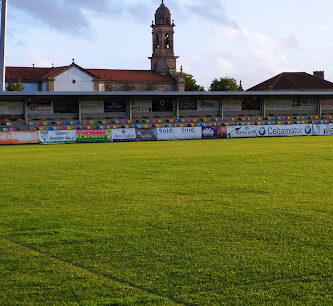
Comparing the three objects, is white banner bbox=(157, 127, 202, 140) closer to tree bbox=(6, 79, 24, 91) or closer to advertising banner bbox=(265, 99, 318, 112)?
advertising banner bbox=(265, 99, 318, 112)

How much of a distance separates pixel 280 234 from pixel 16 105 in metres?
46.7

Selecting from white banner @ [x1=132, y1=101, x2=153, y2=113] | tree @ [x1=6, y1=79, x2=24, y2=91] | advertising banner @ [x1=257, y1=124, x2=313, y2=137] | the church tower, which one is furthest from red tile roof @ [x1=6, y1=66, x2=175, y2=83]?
advertising banner @ [x1=257, y1=124, x2=313, y2=137]

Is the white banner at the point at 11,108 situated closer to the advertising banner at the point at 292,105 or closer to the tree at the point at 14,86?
the advertising banner at the point at 292,105

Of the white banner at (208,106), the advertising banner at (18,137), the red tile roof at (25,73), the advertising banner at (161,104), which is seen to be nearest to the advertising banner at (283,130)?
the white banner at (208,106)

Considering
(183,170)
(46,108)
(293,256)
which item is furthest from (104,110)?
(293,256)

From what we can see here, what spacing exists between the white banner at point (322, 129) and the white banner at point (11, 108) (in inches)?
1059

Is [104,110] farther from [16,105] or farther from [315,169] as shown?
[315,169]

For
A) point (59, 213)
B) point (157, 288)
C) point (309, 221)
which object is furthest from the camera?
point (59, 213)

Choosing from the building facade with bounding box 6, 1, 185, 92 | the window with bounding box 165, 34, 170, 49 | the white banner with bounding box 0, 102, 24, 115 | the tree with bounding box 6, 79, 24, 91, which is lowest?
the white banner with bounding box 0, 102, 24, 115

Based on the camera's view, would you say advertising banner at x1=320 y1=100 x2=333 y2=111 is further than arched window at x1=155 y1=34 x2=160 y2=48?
No

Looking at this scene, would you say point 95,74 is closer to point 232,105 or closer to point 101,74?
point 101,74

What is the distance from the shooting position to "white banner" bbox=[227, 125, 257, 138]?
158ft

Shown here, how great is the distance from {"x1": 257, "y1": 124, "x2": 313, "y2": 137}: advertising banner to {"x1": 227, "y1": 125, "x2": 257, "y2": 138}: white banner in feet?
2.94

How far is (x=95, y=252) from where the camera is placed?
6633 millimetres
